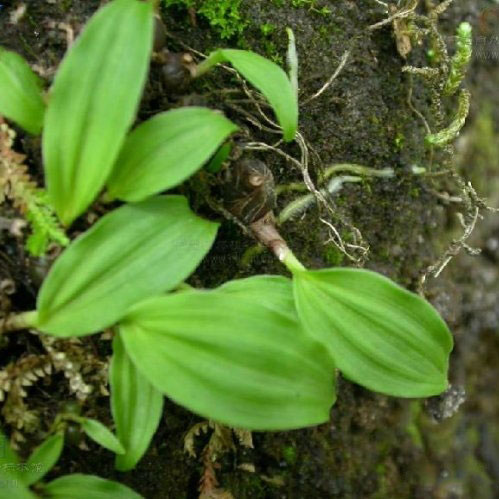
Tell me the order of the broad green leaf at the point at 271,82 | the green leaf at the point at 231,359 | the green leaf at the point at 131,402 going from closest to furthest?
the green leaf at the point at 231,359 → the green leaf at the point at 131,402 → the broad green leaf at the point at 271,82

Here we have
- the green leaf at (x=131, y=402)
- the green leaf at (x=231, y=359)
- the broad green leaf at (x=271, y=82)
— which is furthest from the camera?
the broad green leaf at (x=271, y=82)

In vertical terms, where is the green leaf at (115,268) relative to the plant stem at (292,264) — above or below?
above

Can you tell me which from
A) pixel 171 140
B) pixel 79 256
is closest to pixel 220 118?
pixel 171 140

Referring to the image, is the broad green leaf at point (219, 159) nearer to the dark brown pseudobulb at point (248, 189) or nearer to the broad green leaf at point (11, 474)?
the dark brown pseudobulb at point (248, 189)

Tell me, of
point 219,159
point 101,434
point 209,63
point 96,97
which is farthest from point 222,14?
point 101,434

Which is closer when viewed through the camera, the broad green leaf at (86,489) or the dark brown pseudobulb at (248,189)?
the broad green leaf at (86,489)

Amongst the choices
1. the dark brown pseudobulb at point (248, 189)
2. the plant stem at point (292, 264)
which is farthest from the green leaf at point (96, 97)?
the plant stem at point (292, 264)
